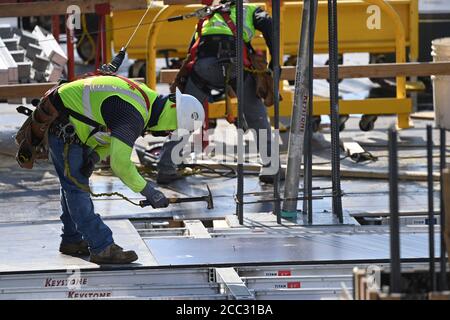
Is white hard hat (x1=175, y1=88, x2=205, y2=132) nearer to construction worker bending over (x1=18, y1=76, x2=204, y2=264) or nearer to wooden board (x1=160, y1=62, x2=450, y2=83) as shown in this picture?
construction worker bending over (x1=18, y1=76, x2=204, y2=264)

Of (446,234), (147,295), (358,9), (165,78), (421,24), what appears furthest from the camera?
(421,24)

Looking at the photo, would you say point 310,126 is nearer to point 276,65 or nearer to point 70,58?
point 276,65

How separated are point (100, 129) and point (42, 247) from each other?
1.34 meters

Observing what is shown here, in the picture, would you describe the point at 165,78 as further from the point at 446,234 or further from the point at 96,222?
the point at 446,234

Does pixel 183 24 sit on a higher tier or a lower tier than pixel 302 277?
higher

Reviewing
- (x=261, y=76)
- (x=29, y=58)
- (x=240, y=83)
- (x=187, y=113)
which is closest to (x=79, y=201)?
(x=187, y=113)

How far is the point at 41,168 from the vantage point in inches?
552

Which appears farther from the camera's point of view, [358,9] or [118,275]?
[358,9]

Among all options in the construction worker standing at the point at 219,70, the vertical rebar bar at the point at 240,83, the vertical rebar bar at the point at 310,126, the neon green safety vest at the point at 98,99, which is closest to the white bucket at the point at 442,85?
the construction worker standing at the point at 219,70

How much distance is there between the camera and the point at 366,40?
16344 mm

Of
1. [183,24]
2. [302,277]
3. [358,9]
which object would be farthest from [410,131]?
[302,277]

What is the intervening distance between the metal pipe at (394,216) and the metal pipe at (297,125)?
Result: 4074 mm

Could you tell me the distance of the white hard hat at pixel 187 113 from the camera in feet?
32.2

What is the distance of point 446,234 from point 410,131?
792 centimetres
